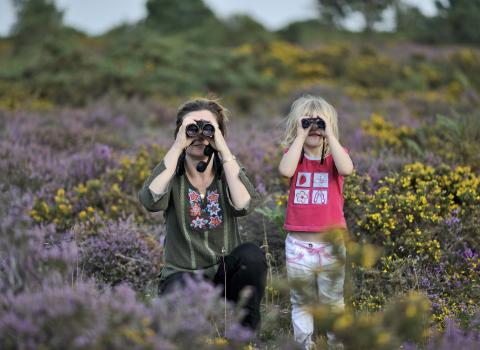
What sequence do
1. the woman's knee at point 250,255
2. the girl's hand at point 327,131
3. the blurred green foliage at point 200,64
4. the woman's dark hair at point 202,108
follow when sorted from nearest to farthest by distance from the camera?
the woman's knee at point 250,255
the girl's hand at point 327,131
the woman's dark hair at point 202,108
the blurred green foliage at point 200,64

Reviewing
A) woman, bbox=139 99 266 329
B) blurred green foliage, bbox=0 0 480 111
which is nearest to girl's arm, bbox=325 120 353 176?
woman, bbox=139 99 266 329

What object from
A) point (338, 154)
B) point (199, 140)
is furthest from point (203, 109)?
point (338, 154)

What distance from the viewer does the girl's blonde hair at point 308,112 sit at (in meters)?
3.40

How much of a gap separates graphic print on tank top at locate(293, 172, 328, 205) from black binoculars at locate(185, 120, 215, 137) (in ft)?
2.12

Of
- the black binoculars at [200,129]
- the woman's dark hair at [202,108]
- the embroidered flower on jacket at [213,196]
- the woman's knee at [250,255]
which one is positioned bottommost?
the woman's knee at [250,255]

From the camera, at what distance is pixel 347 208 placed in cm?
431

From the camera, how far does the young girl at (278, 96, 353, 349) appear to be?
10.4ft

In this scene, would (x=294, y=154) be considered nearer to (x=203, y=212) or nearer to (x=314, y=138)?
(x=314, y=138)

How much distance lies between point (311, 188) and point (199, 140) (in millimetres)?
778

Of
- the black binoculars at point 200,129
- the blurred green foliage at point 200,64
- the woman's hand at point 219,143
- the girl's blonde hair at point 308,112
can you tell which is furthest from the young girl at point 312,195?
the blurred green foliage at point 200,64

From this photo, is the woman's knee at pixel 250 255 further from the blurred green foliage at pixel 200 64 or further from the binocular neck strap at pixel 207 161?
the blurred green foliage at pixel 200 64

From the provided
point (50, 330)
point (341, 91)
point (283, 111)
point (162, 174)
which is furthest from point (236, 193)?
point (341, 91)

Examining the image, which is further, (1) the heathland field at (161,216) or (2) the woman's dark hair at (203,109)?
(2) the woman's dark hair at (203,109)

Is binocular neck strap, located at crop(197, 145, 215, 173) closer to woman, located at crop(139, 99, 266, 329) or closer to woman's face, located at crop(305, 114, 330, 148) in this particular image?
woman, located at crop(139, 99, 266, 329)
